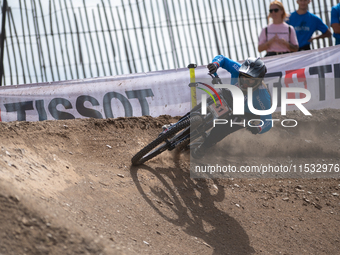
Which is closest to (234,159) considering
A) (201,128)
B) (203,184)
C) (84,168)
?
(203,184)

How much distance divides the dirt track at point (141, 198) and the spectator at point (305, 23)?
2.55 m

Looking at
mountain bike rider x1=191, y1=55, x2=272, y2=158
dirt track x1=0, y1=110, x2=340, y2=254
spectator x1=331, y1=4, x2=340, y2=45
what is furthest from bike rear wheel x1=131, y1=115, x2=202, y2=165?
spectator x1=331, y1=4, x2=340, y2=45

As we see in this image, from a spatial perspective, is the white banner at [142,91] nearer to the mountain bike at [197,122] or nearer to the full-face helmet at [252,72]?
the mountain bike at [197,122]

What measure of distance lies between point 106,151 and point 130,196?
50.1 inches

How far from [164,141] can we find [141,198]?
0.93 metres

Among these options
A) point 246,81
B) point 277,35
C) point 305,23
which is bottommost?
point 246,81

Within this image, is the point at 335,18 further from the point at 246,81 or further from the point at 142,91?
the point at 142,91

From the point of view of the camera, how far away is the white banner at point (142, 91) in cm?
682

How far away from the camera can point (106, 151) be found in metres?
5.51

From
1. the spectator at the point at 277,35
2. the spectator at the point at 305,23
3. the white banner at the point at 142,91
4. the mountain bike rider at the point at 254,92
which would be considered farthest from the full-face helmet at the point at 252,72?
the spectator at the point at 305,23

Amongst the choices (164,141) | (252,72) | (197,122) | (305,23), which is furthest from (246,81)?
(305,23)

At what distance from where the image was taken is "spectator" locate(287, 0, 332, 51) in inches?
287

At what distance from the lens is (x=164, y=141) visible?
4938 millimetres

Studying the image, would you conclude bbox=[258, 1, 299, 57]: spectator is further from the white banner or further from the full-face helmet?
the full-face helmet
